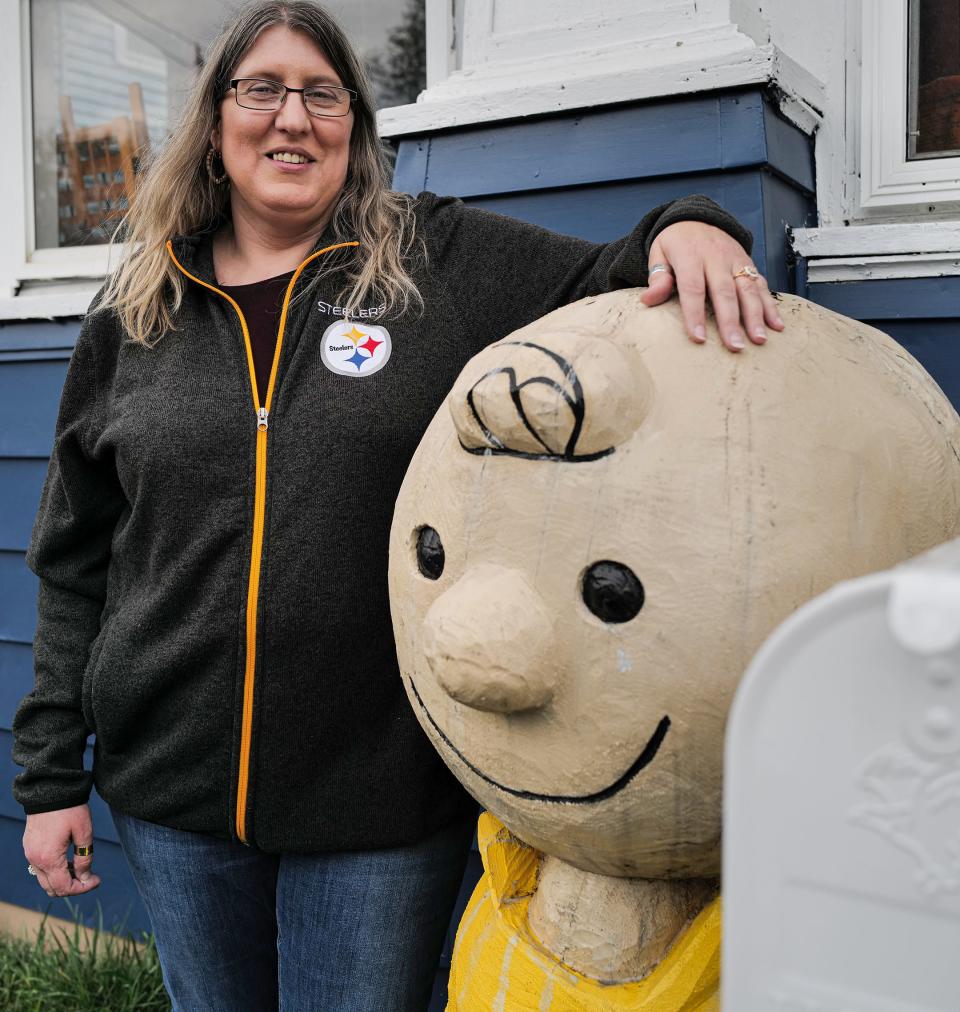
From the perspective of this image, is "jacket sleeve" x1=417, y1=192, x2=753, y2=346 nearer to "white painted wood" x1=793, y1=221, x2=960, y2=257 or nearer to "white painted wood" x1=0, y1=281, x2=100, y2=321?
"white painted wood" x1=793, y1=221, x2=960, y2=257

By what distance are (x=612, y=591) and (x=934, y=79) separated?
1.55 meters

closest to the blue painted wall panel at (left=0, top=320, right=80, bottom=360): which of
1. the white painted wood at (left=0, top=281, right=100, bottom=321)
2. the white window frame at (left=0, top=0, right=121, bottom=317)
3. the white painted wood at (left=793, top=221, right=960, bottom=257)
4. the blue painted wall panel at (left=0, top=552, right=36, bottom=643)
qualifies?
the white painted wood at (left=0, top=281, right=100, bottom=321)

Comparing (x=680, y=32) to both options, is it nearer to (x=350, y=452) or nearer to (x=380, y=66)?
(x=380, y=66)

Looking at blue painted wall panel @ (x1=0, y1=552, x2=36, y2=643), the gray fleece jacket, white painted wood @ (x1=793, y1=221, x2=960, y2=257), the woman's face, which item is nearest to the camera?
the gray fleece jacket

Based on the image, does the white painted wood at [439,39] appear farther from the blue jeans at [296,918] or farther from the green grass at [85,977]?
A: the green grass at [85,977]

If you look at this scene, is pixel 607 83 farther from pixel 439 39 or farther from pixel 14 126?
pixel 14 126

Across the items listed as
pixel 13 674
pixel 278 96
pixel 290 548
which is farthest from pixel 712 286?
pixel 13 674

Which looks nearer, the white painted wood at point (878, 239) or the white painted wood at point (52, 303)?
the white painted wood at point (878, 239)

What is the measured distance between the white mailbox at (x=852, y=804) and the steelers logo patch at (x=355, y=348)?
3.21ft

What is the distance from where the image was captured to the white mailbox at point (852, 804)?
76cm

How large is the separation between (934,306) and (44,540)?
1.66 m

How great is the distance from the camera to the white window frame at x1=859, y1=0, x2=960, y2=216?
2.08 metres

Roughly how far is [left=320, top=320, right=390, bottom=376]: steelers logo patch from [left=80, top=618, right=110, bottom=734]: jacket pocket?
1.96ft

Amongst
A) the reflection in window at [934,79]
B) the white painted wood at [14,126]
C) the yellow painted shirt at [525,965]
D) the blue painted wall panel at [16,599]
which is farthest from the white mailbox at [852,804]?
the white painted wood at [14,126]
